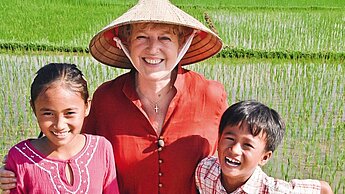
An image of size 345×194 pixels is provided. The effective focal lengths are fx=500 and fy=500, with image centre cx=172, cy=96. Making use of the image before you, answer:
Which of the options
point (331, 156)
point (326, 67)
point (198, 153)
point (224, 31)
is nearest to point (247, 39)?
point (224, 31)

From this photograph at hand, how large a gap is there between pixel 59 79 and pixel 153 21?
0.41 m

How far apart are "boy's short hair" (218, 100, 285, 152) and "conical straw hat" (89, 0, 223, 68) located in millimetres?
362

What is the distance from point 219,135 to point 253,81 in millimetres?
4106

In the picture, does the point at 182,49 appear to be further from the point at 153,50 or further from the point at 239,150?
the point at 239,150

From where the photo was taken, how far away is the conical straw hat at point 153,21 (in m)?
1.86

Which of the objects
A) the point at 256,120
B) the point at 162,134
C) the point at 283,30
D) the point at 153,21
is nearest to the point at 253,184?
the point at 256,120

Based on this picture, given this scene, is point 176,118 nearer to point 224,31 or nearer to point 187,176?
point 187,176

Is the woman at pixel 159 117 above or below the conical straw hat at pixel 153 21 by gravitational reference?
below

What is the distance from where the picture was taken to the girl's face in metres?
1.63

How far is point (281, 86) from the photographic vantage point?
5.73 m

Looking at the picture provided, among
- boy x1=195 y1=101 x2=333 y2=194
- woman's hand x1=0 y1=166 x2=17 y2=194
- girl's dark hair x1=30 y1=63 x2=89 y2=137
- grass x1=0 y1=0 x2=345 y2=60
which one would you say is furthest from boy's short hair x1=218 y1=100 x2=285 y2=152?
grass x1=0 y1=0 x2=345 y2=60

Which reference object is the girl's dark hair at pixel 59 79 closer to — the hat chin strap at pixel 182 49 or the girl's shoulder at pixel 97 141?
the girl's shoulder at pixel 97 141

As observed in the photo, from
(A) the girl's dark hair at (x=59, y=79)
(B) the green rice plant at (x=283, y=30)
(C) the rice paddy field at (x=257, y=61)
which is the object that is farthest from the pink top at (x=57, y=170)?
(B) the green rice plant at (x=283, y=30)

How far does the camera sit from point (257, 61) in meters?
7.04
